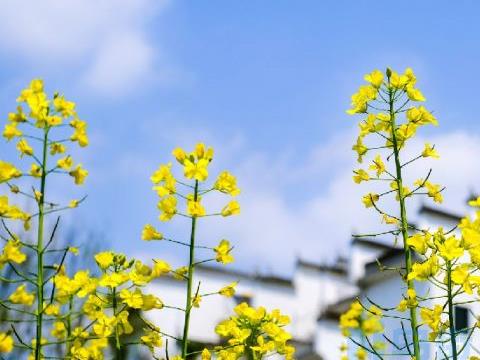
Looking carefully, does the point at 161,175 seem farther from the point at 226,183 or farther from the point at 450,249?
the point at 450,249

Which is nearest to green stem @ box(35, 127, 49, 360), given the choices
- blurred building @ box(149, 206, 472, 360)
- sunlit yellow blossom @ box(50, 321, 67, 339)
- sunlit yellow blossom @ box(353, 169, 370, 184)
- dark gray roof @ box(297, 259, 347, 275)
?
sunlit yellow blossom @ box(353, 169, 370, 184)

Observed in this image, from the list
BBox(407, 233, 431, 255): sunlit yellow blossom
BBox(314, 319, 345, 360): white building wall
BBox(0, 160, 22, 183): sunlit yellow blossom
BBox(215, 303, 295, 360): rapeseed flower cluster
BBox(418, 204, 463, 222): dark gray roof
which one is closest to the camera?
BBox(407, 233, 431, 255): sunlit yellow blossom

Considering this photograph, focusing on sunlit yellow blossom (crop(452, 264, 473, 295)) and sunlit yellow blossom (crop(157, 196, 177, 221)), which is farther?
sunlit yellow blossom (crop(157, 196, 177, 221))

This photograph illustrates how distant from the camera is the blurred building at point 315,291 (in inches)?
611

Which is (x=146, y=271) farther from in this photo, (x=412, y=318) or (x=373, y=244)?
(x=373, y=244)

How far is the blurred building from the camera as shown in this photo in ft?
50.9

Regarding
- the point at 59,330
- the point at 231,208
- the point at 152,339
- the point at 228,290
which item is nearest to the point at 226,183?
the point at 231,208

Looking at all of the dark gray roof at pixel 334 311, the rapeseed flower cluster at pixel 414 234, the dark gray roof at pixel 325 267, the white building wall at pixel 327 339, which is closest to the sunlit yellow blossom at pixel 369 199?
the rapeseed flower cluster at pixel 414 234

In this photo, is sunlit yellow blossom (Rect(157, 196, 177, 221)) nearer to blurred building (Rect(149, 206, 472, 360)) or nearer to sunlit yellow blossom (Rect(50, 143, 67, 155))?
sunlit yellow blossom (Rect(50, 143, 67, 155))

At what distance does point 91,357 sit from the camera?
296 centimetres

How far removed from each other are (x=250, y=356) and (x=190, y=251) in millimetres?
824

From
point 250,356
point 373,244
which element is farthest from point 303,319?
point 250,356

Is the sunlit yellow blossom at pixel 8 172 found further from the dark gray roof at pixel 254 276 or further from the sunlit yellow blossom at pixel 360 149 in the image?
the dark gray roof at pixel 254 276

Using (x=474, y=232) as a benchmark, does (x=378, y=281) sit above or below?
above
